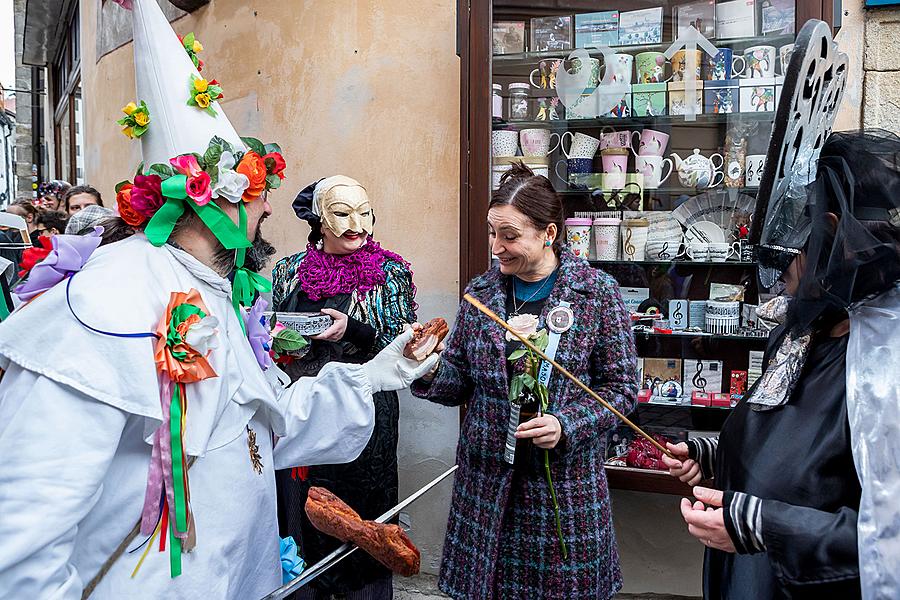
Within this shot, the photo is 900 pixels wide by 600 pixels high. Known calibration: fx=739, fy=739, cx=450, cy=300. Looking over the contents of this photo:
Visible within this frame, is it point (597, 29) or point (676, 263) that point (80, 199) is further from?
point (676, 263)

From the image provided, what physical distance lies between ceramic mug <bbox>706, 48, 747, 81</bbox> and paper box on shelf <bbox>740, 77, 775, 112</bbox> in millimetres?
65

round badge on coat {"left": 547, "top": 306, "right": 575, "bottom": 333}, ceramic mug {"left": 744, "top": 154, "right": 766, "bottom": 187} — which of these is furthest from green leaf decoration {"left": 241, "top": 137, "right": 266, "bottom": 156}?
ceramic mug {"left": 744, "top": 154, "right": 766, "bottom": 187}

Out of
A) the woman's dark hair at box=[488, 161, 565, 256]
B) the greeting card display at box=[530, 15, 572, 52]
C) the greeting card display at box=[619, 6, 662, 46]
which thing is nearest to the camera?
the woman's dark hair at box=[488, 161, 565, 256]

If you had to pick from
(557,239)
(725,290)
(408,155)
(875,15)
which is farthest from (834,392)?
(408,155)

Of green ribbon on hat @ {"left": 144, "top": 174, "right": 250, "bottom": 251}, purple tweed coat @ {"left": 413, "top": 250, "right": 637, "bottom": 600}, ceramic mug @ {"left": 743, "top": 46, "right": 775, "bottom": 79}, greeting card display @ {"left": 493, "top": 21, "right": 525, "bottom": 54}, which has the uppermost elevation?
greeting card display @ {"left": 493, "top": 21, "right": 525, "bottom": 54}

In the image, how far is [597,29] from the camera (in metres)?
3.70

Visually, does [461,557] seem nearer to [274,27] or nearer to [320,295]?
[320,295]

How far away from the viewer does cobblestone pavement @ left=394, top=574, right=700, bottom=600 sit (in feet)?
12.6

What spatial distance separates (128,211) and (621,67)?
270cm

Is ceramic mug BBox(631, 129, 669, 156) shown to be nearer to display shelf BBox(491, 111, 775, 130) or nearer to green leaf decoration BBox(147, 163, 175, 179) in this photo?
display shelf BBox(491, 111, 775, 130)

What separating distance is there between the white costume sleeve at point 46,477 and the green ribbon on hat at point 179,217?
445 millimetres

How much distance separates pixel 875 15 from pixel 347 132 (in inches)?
104

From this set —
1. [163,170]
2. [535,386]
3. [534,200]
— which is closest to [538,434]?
[535,386]

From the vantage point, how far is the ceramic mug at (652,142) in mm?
3689
